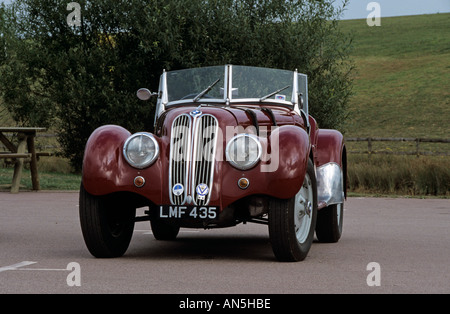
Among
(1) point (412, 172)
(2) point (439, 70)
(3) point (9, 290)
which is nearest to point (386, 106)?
(2) point (439, 70)

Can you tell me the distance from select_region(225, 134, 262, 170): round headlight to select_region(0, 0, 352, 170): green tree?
637 inches

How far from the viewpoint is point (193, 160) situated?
8.12 m

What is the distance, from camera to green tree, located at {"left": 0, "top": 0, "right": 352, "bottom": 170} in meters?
24.5

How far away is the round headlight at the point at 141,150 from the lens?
26.8 ft

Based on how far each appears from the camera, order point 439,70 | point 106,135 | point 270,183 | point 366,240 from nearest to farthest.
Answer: point 270,183 < point 106,135 < point 366,240 < point 439,70

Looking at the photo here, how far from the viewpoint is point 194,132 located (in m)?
8.21

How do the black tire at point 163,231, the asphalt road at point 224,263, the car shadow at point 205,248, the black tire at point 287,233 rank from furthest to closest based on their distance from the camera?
the black tire at point 163,231 < the car shadow at point 205,248 < the black tire at point 287,233 < the asphalt road at point 224,263

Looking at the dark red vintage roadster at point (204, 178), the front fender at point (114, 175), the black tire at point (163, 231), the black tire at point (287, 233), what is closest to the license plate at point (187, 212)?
the dark red vintage roadster at point (204, 178)

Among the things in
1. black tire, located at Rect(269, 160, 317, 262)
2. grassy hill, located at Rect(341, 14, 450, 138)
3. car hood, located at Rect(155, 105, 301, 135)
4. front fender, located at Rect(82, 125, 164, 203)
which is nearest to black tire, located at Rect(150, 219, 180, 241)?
car hood, located at Rect(155, 105, 301, 135)

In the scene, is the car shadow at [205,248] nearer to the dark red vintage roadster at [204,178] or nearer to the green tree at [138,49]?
the dark red vintage roadster at [204,178]

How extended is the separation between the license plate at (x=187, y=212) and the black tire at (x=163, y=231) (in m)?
2.26

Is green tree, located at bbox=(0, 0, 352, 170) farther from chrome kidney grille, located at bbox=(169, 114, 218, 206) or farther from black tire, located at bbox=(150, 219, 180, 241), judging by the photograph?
chrome kidney grille, located at bbox=(169, 114, 218, 206)
